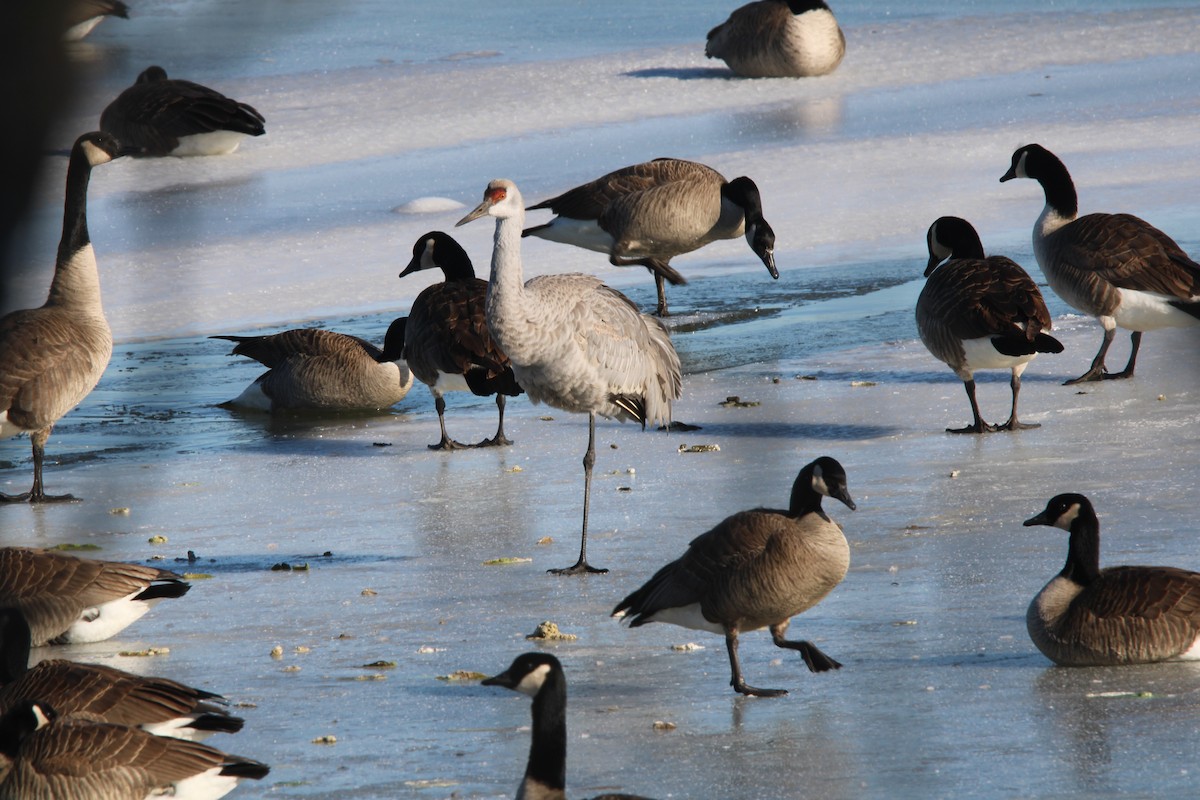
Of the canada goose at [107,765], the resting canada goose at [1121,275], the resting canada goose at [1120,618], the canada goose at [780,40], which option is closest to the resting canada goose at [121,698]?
the canada goose at [107,765]

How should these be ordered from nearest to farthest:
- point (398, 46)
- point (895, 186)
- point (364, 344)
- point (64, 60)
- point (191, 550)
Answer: point (64, 60) → point (191, 550) → point (364, 344) → point (895, 186) → point (398, 46)

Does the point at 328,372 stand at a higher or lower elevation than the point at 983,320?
lower

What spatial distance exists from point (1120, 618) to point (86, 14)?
189 inches

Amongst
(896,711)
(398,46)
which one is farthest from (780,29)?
(896,711)

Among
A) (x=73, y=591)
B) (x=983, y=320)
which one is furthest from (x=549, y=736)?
(x=983, y=320)

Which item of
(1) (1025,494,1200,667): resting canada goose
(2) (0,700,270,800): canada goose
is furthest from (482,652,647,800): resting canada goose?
(1) (1025,494,1200,667): resting canada goose

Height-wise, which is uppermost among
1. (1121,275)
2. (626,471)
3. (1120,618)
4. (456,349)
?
(1121,275)

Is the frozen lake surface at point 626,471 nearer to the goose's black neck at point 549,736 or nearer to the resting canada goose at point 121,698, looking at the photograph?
the resting canada goose at point 121,698

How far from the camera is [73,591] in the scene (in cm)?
588

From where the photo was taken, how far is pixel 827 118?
21.0 m

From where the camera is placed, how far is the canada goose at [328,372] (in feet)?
35.3

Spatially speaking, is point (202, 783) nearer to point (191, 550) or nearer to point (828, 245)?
point (191, 550)

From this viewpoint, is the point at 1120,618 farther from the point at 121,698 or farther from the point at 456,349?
the point at 456,349

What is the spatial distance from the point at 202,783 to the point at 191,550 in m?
3.43
